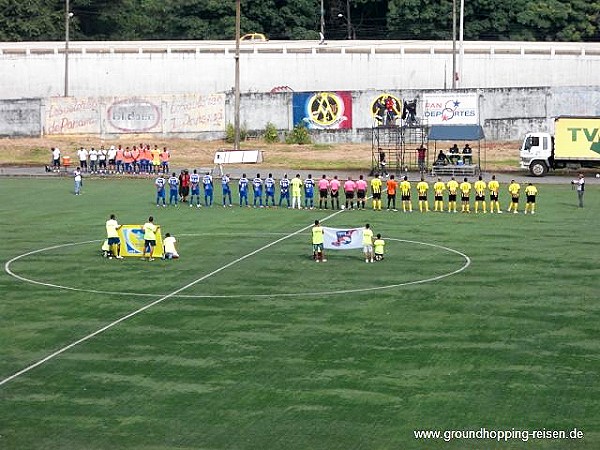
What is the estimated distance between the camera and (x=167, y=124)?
3755 inches

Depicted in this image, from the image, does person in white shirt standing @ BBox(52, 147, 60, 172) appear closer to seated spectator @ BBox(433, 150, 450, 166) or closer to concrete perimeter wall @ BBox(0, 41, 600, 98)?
concrete perimeter wall @ BBox(0, 41, 600, 98)

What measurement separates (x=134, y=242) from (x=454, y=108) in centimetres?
4622

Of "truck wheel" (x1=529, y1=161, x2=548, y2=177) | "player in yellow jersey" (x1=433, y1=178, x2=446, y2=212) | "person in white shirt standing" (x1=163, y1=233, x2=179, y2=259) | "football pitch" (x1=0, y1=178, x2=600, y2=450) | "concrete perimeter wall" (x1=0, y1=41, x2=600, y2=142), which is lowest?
"football pitch" (x1=0, y1=178, x2=600, y2=450)

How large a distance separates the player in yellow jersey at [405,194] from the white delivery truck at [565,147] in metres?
17.4

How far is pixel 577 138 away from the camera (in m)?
76.9

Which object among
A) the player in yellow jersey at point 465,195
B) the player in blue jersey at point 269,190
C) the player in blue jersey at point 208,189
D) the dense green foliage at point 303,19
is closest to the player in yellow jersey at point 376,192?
the player in yellow jersey at point 465,195

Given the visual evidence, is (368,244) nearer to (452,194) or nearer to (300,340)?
(300,340)

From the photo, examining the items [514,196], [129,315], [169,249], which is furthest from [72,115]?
[129,315]

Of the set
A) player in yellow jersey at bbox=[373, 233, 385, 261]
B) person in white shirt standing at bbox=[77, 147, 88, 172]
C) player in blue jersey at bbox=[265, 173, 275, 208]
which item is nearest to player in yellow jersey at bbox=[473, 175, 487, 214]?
player in blue jersey at bbox=[265, 173, 275, 208]

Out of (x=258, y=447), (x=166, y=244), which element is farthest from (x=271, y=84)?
(x=258, y=447)

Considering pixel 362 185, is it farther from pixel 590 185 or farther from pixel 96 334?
pixel 96 334

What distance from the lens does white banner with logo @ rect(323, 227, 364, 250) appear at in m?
48.1

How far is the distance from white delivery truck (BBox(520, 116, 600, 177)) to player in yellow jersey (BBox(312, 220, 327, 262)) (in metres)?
33.3

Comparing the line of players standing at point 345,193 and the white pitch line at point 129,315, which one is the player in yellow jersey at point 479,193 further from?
the white pitch line at point 129,315
